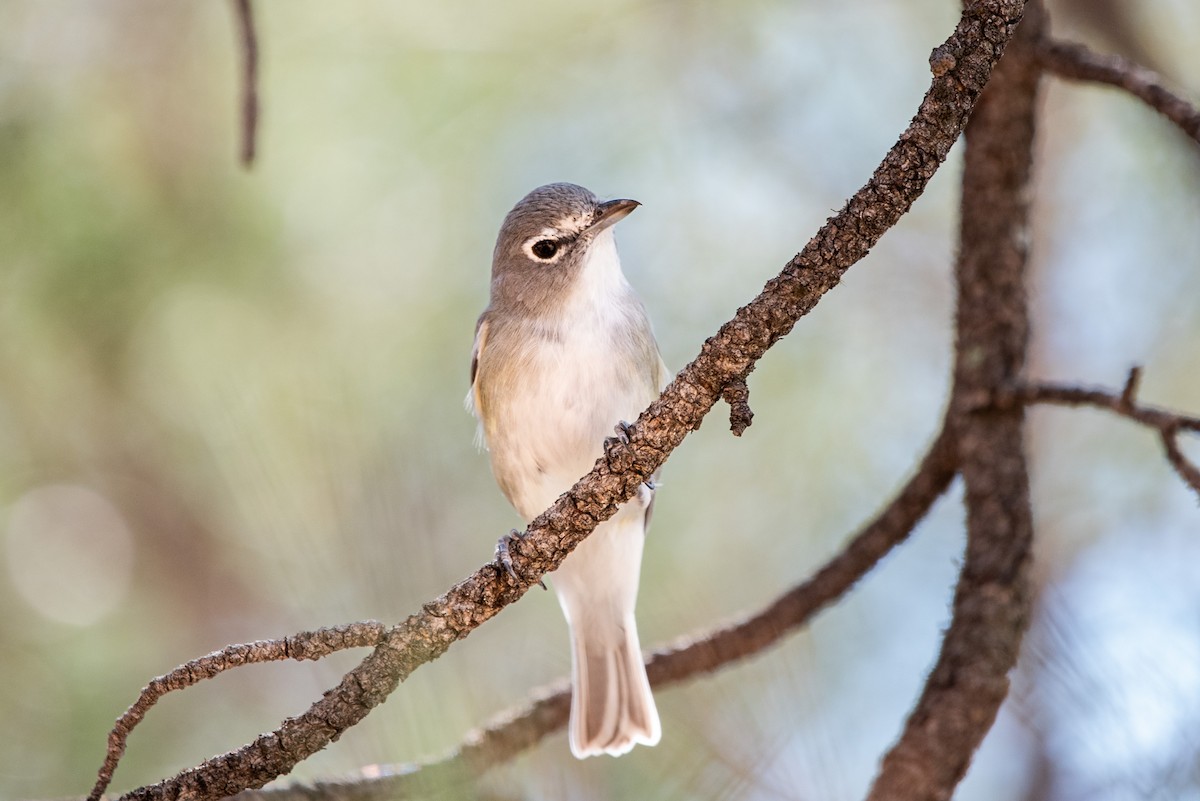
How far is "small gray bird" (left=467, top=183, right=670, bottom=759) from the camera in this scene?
10.2ft

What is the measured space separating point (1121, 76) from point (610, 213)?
4.50 feet

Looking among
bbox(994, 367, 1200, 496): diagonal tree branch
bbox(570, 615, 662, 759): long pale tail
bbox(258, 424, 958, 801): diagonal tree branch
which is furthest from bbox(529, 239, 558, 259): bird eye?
bbox(994, 367, 1200, 496): diagonal tree branch

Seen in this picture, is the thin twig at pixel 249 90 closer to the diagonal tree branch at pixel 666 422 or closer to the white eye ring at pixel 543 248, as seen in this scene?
the diagonal tree branch at pixel 666 422

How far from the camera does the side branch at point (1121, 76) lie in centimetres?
216

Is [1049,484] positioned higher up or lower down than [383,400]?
lower down

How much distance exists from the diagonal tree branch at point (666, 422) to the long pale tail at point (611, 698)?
1073 millimetres

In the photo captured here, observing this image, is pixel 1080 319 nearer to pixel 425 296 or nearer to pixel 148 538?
pixel 425 296

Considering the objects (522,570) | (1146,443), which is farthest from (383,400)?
(1146,443)

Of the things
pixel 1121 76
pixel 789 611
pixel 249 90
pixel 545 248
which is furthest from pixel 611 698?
pixel 1121 76

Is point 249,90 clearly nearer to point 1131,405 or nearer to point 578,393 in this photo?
point 578,393

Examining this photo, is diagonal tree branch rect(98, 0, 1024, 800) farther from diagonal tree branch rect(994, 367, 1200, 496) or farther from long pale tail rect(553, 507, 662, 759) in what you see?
long pale tail rect(553, 507, 662, 759)

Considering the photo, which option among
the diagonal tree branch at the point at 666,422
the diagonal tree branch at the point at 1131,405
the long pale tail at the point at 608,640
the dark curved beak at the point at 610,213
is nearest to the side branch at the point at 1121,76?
the diagonal tree branch at the point at 1131,405

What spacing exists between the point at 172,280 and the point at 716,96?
6.60 ft

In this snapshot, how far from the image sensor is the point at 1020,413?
105 inches
